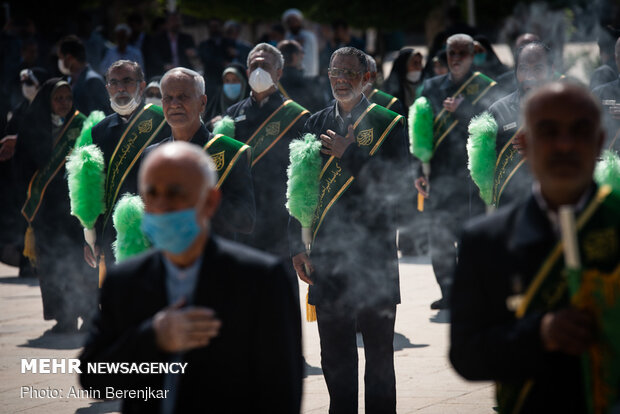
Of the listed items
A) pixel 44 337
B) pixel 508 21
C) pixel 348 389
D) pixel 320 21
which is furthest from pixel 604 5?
pixel 348 389

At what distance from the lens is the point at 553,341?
2.71m

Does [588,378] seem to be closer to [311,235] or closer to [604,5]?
[311,235]

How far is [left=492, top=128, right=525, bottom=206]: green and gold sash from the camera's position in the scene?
666cm

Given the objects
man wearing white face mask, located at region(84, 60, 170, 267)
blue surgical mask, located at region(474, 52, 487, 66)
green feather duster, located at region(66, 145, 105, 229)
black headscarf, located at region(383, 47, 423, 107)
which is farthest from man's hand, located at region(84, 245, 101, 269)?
blue surgical mask, located at region(474, 52, 487, 66)

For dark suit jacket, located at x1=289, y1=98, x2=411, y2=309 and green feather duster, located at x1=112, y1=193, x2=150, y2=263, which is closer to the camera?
green feather duster, located at x1=112, y1=193, x2=150, y2=263

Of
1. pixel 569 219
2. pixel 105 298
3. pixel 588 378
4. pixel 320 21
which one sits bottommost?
pixel 588 378

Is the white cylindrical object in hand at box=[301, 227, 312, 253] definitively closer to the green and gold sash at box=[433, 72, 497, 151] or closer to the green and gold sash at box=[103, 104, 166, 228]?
the green and gold sash at box=[103, 104, 166, 228]

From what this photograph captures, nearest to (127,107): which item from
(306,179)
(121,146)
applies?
(121,146)

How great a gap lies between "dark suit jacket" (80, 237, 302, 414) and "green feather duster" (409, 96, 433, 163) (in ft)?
21.4

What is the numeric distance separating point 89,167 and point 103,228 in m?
0.40

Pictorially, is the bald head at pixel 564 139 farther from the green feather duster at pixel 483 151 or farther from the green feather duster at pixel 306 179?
the green feather duster at pixel 483 151

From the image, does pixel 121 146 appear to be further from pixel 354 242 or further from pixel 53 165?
pixel 53 165

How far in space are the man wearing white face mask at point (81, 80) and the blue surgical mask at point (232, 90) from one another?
133 cm

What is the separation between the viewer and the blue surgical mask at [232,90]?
11117mm
